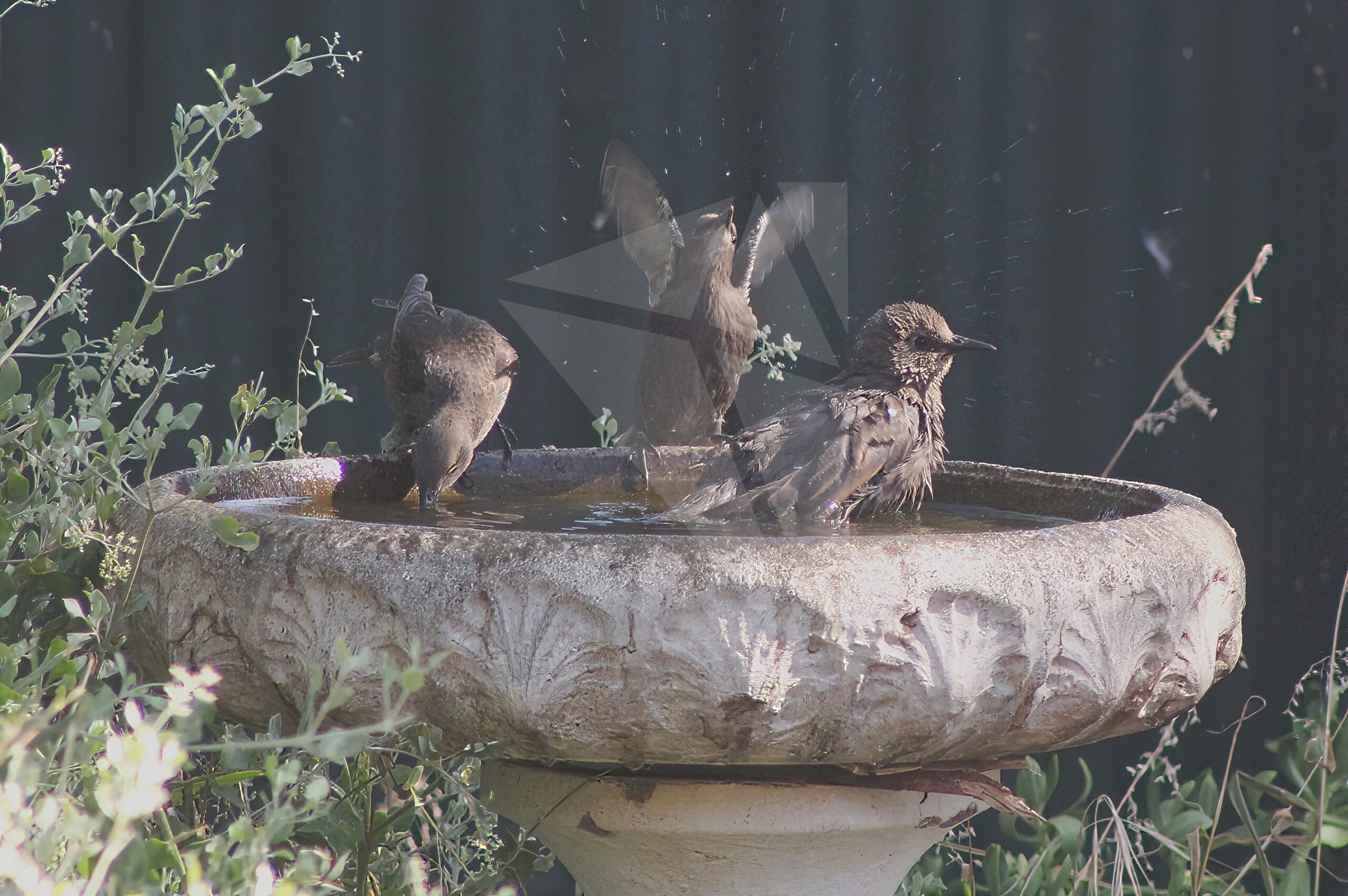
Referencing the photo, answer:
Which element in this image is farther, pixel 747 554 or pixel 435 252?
pixel 435 252

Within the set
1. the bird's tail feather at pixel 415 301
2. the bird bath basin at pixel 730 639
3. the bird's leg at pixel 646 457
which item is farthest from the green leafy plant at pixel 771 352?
the bird bath basin at pixel 730 639

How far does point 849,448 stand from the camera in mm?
1831

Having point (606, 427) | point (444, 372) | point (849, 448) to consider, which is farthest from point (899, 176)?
point (849, 448)

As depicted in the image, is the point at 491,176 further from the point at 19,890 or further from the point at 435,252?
the point at 19,890

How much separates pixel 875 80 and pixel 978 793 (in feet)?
7.52

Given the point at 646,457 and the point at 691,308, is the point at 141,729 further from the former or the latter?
the point at 691,308

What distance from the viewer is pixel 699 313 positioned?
2871 mm

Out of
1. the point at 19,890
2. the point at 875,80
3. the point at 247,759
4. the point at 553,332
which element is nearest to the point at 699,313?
the point at 553,332

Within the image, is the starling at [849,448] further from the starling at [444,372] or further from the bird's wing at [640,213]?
the bird's wing at [640,213]

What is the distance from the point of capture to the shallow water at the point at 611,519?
1.77m

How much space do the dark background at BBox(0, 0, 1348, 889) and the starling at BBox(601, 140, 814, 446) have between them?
0.89 ft

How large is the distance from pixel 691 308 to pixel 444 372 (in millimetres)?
806

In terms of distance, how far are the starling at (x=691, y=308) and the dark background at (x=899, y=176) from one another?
0.27 meters

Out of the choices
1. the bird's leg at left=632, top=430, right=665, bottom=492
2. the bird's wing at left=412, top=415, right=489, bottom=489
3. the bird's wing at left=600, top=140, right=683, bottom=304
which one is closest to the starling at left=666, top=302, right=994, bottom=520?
the bird's leg at left=632, top=430, right=665, bottom=492
